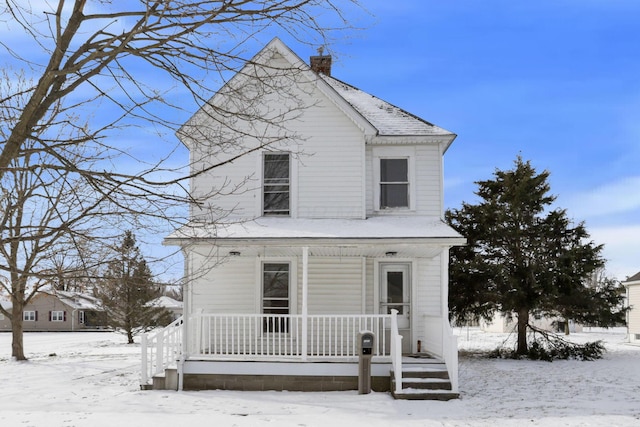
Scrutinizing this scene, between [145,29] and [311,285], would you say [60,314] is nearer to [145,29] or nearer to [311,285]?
[311,285]

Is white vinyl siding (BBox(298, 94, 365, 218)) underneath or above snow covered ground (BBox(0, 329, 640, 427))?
above

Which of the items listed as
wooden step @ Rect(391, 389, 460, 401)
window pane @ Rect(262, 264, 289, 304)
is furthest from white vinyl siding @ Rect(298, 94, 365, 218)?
wooden step @ Rect(391, 389, 460, 401)

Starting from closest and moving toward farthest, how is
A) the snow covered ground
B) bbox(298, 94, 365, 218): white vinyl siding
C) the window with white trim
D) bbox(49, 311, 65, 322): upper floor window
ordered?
the snow covered ground
bbox(298, 94, 365, 218): white vinyl siding
the window with white trim
bbox(49, 311, 65, 322): upper floor window

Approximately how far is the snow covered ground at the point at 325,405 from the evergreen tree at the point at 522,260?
5031mm

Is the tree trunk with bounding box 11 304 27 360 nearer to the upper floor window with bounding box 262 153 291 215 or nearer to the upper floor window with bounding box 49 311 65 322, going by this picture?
the upper floor window with bounding box 262 153 291 215

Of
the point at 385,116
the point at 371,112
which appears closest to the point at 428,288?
the point at 385,116

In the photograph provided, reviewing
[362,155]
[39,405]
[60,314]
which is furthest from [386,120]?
[60,314]

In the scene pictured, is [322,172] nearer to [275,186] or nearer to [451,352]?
[275,186]

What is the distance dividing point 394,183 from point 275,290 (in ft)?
12.8

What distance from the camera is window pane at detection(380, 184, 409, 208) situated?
51.5 feet

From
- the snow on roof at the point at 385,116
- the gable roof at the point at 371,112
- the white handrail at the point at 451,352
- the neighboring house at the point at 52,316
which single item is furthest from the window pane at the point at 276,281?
the neighboring house at the point at 52,316

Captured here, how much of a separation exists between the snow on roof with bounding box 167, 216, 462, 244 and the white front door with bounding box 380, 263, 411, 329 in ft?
4.21

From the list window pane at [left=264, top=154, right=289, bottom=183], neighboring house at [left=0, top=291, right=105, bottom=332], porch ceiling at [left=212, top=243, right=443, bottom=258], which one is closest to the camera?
porch ceiling at [left=212, top=243, right=443, bottom=258]

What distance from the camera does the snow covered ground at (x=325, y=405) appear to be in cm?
980
